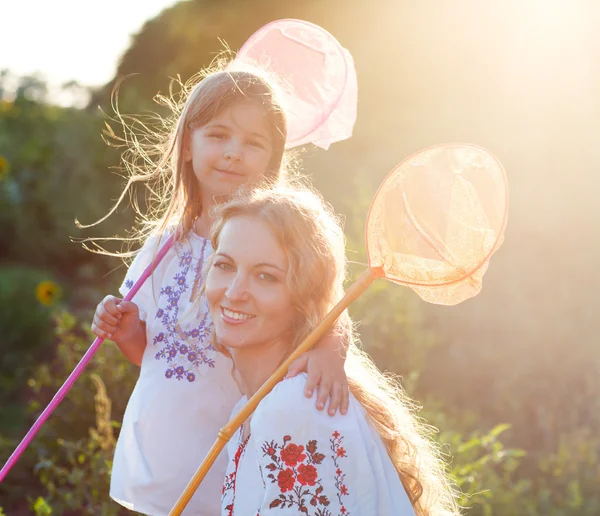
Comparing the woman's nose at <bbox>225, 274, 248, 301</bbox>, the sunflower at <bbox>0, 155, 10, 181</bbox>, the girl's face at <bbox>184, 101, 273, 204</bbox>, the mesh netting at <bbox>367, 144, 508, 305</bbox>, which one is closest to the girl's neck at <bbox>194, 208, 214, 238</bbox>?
the girl's face at <bbox>184, 101, 273, 204</bbox>

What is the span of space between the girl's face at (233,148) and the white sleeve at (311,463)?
88cm

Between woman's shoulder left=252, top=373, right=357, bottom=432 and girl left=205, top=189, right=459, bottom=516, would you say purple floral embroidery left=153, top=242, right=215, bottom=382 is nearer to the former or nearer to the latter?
girl left=205, top=189, right=459, bottom=516

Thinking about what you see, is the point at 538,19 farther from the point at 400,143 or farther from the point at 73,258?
the point at 73,258

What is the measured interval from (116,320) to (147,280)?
22 centimetres

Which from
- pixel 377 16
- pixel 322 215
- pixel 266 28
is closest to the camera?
pixel 322 215

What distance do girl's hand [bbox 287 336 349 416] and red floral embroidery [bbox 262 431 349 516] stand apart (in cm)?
11

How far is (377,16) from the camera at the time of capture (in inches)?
241

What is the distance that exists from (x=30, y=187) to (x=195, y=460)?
5788 mm

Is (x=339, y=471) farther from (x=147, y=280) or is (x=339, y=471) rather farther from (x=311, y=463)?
(x=147, y=280)


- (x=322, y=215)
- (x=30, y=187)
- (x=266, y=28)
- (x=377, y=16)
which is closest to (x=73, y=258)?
(x=30, y=187)

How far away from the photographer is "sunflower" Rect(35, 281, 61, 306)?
6043 mm

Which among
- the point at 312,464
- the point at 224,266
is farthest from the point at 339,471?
the point at 224,266

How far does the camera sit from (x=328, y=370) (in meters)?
2.15

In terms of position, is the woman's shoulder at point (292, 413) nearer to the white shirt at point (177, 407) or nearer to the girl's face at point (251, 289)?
the girl's face at point (251, 289)
